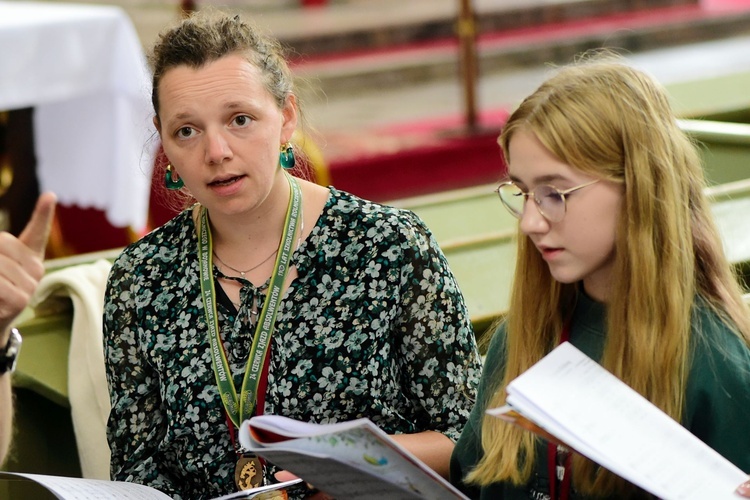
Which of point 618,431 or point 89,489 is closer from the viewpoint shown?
point 618,431

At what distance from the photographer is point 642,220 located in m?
1.52

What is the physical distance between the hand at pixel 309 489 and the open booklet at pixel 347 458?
0.30 metres

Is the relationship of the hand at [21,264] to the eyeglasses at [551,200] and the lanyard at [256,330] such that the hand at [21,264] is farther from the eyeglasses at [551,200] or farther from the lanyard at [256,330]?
the eyeglasses at [551,200]

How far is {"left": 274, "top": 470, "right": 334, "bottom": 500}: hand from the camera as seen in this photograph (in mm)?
1802

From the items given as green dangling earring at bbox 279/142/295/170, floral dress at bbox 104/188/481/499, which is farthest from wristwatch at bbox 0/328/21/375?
green dangling earring at bbox 279/142/295/170

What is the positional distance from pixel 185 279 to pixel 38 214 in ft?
1.87

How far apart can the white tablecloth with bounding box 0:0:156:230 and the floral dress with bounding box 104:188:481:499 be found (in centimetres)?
221

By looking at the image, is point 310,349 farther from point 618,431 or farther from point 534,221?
point 618,431

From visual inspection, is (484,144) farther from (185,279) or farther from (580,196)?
(580,196)

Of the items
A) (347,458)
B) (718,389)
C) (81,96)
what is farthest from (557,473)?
(81,96)

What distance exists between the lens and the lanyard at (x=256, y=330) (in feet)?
6.52

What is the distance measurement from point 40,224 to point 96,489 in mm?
445

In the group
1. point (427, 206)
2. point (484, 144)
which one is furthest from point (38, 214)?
point (484, 144)

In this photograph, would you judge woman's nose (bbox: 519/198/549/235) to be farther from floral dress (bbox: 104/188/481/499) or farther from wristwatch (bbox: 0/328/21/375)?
wristwatch (bbox: 0/328/21/375)
